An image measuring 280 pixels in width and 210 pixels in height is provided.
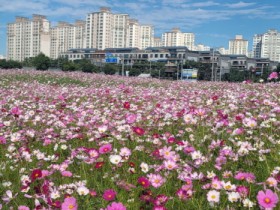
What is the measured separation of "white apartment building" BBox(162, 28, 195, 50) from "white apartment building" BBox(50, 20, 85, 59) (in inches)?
1783

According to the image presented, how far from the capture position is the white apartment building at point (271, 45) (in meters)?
188

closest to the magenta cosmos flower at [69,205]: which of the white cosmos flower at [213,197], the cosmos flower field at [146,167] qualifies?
the cosmos flower field at [146,167]

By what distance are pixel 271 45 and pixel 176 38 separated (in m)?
51.2

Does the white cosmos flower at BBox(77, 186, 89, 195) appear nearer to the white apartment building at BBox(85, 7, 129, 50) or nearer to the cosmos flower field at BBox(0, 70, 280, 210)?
the cosmos flower field at BBox(0, 70, 280, 210)

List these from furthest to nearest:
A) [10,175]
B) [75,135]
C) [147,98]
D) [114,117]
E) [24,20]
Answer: [24,20], [147,98], [114,117], [75,135], [10,175]

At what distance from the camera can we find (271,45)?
192 metres

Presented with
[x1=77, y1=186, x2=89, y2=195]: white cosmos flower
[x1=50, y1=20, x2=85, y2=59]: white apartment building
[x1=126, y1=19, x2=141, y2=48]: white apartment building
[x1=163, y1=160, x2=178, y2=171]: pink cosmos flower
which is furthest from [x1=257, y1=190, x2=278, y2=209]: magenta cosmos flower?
[x1=50, y1=20, x2=85, y2=59]: white apartment building

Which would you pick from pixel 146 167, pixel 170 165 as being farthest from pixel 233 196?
pixel 146 167

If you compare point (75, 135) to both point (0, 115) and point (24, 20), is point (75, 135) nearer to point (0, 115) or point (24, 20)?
point (0, 115)

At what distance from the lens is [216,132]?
12.0ft

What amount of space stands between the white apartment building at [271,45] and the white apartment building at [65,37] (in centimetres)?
9769

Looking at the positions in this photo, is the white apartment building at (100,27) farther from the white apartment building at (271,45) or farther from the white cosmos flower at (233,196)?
the white cosmos flower at (233,196)

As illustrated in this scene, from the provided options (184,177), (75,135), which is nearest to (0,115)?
Answer: (75,135)

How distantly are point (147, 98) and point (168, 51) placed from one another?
12172 centimetres
